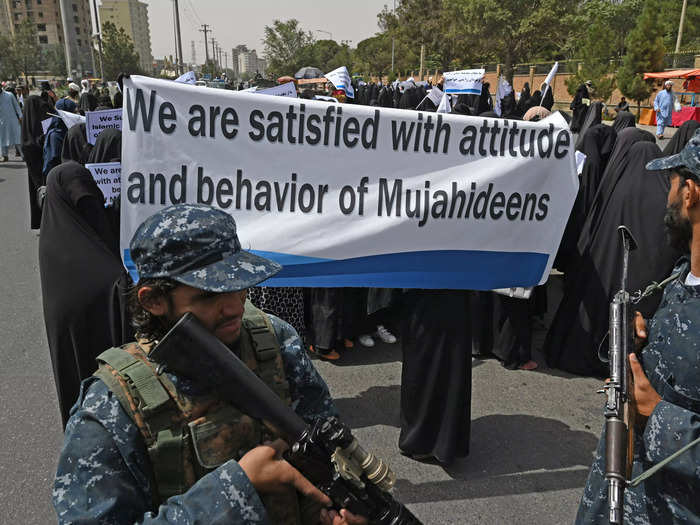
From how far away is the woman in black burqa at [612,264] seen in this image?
3641 millimetres

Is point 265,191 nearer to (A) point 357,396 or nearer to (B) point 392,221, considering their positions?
(B) point 392,221

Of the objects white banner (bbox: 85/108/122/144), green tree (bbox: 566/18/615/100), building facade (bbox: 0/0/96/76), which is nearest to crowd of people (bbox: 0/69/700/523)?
white banner (bbox: 85/108/122/144)

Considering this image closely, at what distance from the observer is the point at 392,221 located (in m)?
2.78

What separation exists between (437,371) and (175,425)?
1928mm

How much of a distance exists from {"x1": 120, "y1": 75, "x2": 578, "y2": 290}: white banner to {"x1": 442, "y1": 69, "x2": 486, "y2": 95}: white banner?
710 centimetres

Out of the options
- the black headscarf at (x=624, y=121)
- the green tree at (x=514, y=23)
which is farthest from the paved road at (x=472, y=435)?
the green tree at (x=514, y=23)

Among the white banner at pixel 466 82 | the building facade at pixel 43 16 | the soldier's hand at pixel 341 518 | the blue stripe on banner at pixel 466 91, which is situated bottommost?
the soldier's hand at pixel 341 518

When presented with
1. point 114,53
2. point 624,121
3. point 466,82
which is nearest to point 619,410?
point 624,121

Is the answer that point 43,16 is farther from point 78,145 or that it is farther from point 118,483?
point 118,483

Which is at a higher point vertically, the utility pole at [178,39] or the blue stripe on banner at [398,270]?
the utility pole at [178,39]

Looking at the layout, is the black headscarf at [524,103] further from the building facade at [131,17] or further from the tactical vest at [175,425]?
the building facade at [131,17]

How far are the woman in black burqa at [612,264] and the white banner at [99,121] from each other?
157 inches

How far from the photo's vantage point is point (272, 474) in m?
1.13

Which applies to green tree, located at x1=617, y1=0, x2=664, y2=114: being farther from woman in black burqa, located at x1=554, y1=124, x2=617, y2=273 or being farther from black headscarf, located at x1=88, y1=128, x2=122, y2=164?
black headscarf, located at x1=88, y1=128, x2=122, y2=164
